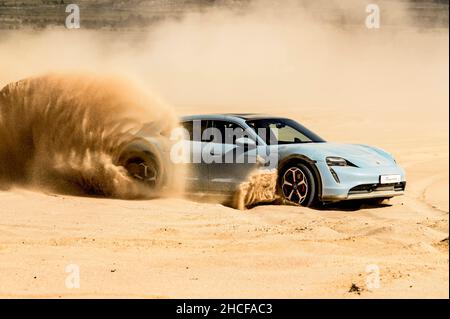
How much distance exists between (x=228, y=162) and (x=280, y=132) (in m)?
1.37

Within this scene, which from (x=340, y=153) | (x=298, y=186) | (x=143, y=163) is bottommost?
(x=298, y=186)

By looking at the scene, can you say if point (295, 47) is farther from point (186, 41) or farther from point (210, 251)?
point (210, 251)

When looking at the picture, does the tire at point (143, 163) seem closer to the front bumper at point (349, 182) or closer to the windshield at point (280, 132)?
the windshield at point (280, 132)

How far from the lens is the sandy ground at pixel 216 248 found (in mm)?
6805

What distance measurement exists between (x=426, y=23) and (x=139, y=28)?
17.9 meters

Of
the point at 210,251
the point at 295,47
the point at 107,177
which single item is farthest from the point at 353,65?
the point at 210,251

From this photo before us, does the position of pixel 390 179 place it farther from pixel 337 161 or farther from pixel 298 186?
pixel 298 186

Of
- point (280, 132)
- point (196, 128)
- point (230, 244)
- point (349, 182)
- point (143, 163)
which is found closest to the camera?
point (230, 244)

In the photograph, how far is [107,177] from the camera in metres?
11.7

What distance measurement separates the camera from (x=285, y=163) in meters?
10.6

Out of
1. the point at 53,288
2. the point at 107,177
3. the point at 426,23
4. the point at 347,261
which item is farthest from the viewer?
the point at 426,23

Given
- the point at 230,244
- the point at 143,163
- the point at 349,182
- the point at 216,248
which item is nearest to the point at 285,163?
the point at 349,182

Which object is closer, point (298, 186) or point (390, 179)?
point (298, 186)

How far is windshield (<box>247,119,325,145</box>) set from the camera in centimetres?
1105
